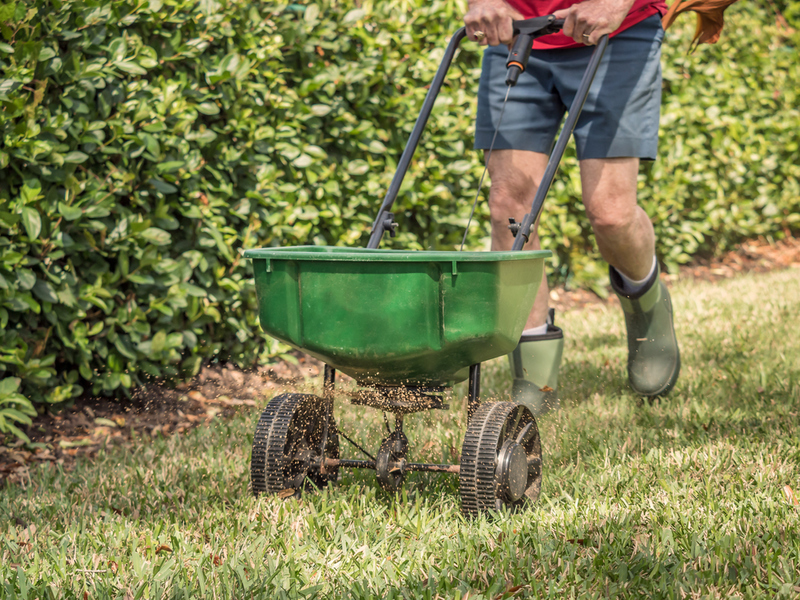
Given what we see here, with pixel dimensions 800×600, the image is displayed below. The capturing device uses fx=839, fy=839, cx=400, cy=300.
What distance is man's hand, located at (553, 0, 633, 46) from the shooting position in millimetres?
2428

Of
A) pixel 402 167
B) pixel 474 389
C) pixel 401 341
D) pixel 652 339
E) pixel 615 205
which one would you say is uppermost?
pixel 402 167

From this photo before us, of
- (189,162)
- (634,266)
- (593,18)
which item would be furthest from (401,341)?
(189,162)

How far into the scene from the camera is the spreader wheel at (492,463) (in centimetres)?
208

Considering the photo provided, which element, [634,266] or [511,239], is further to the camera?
[634,266]

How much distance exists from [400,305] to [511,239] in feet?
3.45

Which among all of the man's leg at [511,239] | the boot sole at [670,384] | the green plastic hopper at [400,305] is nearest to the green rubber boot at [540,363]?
the man's leg at [511,239]

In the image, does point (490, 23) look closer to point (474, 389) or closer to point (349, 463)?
point (474, 389)

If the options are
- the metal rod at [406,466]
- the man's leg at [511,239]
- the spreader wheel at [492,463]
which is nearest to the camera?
the spreader wheel at [492,463]

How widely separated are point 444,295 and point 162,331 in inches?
66.5

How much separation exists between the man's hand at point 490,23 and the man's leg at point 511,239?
464 mm

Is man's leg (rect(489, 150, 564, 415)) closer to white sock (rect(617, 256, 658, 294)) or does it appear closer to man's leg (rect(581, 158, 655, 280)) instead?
man's leg (rect(581, 158, 655, 280))

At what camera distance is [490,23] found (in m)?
2.51

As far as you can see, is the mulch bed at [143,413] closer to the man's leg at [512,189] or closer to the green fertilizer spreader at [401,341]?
the green fertilizer spreader at [401,341]

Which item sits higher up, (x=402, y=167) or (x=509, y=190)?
(x=402, y=167)
